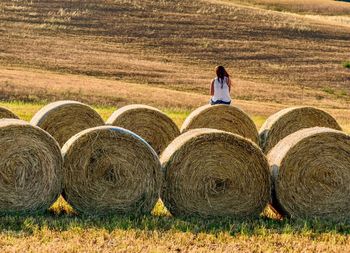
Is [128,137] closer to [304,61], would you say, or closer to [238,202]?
[238,202]

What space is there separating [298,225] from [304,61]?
38339 millimetres

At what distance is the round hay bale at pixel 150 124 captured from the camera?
48.2 feet

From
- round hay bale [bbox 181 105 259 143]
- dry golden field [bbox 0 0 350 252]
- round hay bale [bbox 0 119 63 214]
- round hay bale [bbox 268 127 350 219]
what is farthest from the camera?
round hay bale [bbox 181 105 259 143]

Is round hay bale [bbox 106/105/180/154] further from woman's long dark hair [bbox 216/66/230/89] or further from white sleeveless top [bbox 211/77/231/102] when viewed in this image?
white sleeveless top [bbox 211/77/231/102]

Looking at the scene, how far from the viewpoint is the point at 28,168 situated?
392 inches

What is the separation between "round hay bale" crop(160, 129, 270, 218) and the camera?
10156mm

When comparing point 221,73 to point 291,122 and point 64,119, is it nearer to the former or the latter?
point 291,122

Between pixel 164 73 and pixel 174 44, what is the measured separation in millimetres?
9567

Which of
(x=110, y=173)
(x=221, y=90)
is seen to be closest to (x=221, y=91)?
(x=221, y=90)

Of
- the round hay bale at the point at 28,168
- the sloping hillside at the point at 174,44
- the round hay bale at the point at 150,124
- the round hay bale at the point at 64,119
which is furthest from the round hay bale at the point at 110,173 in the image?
the sloping hillside at the point at 174,44

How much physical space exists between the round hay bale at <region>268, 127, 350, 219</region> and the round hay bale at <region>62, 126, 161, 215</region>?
1.67 metres

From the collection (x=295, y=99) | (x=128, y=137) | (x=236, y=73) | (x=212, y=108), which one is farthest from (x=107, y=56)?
(x=128, y=137)

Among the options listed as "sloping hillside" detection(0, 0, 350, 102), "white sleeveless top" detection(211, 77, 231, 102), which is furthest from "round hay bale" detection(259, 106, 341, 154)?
"sloping hillside" detection(0, 0, 350, 102)

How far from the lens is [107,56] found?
43.3 m
